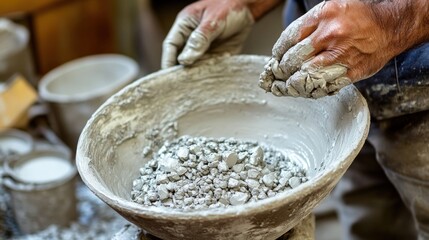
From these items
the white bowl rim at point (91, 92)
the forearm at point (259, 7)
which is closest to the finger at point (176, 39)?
the forearm at point (259, 7)

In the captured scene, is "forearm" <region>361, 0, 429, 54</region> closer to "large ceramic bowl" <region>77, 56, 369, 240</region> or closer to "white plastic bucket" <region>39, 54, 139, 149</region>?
"large ceramic bowl" <region>77, 56, 369, 240</region>

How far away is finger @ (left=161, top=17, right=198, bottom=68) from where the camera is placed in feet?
5.13

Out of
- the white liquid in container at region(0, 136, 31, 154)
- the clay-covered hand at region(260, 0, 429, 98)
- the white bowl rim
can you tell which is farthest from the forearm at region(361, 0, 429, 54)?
the white liquid in container at region(0, 136, 31, 154)

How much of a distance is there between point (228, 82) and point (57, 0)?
1875 millimetres

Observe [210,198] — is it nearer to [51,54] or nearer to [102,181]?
[102,181]

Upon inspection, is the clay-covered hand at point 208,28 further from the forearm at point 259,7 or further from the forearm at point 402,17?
the forearm at point 402,17

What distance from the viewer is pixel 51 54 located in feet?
11.0

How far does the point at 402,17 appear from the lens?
1239 millimetres

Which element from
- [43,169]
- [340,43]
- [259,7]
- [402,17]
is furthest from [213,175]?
[43,169]

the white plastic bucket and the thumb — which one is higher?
the thumb

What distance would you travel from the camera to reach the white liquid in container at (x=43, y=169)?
245cm

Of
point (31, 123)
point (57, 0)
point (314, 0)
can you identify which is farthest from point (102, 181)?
point (57, 0)

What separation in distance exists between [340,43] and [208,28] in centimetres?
42

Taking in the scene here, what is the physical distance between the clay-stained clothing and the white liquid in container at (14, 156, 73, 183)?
133 cm
